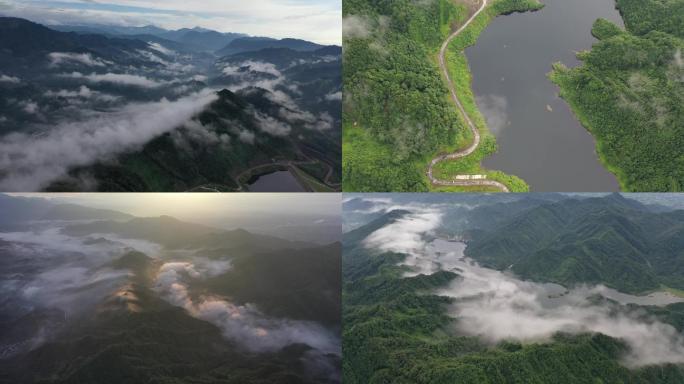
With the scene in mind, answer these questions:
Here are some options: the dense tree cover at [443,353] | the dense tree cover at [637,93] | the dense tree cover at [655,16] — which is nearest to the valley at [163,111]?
the dense tree cover at [443,353]

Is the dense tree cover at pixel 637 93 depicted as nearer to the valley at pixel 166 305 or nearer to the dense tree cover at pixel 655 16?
the dense tree cover at pixel 655 16

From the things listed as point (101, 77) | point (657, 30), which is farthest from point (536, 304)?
point (101, 77)

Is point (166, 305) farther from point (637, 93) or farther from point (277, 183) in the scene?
point (637, 93)

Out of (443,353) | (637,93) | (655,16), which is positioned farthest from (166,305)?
(655,16)

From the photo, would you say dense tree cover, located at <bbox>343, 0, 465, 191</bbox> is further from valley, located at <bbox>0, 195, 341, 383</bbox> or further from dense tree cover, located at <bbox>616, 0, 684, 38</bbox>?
dense tree cover, located at <bbox>616, 0, 684, 38</bbox>

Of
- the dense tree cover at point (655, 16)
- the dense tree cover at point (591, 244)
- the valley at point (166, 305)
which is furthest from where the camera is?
the dense tree cover at point (591, 244)
